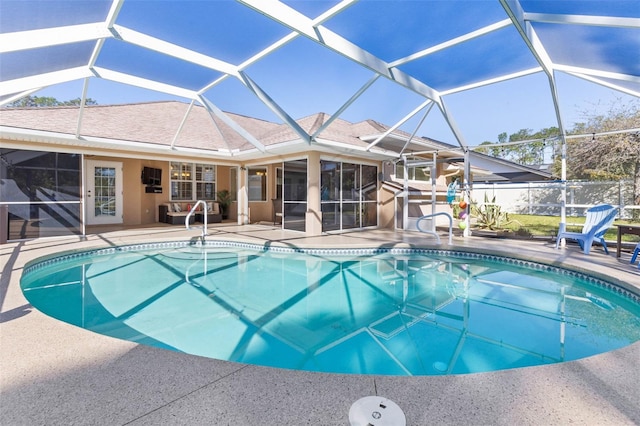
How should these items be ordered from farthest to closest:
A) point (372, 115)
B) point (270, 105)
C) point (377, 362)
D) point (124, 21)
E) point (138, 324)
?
1. point (372, 115)
2. point (270, 105)
3. point (124, 21)
4. point (138, 324)
5. point (377, 362)

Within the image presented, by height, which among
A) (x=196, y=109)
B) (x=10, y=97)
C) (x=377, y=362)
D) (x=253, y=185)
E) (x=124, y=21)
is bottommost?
(x=377, y=362)

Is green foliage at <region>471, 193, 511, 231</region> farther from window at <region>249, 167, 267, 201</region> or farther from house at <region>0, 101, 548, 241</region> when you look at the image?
window at <region>249, 167, 267, 201</region>

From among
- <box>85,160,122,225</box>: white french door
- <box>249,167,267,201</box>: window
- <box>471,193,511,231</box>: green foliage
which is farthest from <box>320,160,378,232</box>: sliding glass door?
<box>85,160,122,225</box>: white french door

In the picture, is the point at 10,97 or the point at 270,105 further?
the point at 270,105

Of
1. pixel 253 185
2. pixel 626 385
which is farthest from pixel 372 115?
pixel 626 385

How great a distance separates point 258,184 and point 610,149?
16988 millimetres

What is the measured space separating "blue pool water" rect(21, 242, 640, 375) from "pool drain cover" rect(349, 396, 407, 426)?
1597 millimetres

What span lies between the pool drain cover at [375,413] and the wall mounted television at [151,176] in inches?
538

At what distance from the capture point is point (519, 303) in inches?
216

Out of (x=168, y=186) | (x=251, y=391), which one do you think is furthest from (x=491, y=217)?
(x=168, y=186)

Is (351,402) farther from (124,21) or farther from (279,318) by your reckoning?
(124,21)

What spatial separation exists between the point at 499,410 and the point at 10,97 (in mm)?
10342

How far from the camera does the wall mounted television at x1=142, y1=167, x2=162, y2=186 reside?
42.9 ft

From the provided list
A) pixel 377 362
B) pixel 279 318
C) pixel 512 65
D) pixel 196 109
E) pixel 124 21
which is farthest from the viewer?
pixel 196 109
